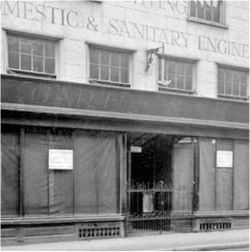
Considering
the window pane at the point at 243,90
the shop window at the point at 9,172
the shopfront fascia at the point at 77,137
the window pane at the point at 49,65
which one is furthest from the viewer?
the window pane at the point at 243,90

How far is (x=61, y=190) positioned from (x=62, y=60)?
349 centimetres

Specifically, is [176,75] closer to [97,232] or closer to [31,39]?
[31,39]

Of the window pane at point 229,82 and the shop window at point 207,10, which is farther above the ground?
the shop window at point 207,10

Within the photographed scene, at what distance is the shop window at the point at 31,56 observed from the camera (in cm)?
1623

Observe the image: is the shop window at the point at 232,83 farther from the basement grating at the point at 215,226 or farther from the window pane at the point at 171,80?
the basement grating at the point at 215,226

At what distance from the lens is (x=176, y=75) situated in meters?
19.7

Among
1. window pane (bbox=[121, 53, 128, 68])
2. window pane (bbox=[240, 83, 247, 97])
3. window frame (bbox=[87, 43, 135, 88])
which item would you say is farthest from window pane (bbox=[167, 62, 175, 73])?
window pane (bbox=[240, 83, 247, 97])

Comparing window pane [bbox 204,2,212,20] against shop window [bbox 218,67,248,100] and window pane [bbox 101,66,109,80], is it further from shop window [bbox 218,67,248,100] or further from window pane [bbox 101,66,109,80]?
window pane [bbox 101,66,109,80]

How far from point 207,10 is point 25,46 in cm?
682

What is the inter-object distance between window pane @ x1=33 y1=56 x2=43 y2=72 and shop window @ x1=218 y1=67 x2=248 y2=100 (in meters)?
6.58

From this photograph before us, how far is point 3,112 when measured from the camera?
15.1 meters

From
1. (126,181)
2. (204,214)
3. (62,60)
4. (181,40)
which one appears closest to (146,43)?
(181,40)

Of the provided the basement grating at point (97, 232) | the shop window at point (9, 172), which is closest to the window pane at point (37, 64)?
the shop window at point (9, 172)

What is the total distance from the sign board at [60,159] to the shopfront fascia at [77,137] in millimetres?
82
